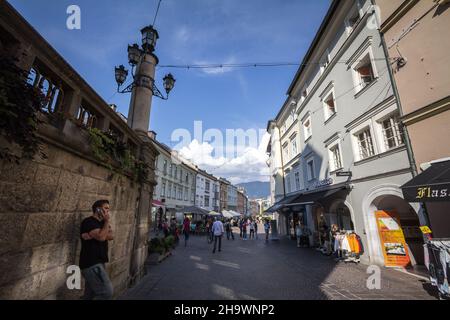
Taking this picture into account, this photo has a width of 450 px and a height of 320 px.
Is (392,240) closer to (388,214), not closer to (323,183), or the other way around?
(388,214)

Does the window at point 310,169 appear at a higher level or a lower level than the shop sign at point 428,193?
higher

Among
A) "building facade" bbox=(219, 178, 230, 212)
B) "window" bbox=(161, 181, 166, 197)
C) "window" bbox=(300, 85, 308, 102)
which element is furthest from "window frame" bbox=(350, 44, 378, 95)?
"building facade" bbox=(219, 178, 230, 212)

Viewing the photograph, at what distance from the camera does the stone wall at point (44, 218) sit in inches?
88.9

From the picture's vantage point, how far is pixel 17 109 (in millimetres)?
2135

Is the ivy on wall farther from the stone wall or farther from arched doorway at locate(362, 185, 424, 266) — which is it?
arched doorway at locate(362, 185, 424, 266)

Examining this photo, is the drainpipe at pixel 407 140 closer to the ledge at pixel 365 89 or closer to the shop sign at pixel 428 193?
the ledge at pixel 365 89

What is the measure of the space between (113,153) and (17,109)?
227 cm

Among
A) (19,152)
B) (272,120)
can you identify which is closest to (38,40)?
(19,152)

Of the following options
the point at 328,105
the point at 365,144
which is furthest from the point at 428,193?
the point at 328,105

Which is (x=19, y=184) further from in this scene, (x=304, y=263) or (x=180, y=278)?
(x=304, y=263)

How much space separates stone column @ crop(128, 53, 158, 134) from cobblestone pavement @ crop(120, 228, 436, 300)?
14.6 feet

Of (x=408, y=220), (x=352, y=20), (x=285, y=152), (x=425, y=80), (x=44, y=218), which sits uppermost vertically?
(x=352, y=20)

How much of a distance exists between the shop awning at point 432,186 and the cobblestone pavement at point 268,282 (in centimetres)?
238

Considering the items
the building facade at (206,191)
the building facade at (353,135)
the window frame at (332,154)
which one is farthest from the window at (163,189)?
the window frame at (332,154)
